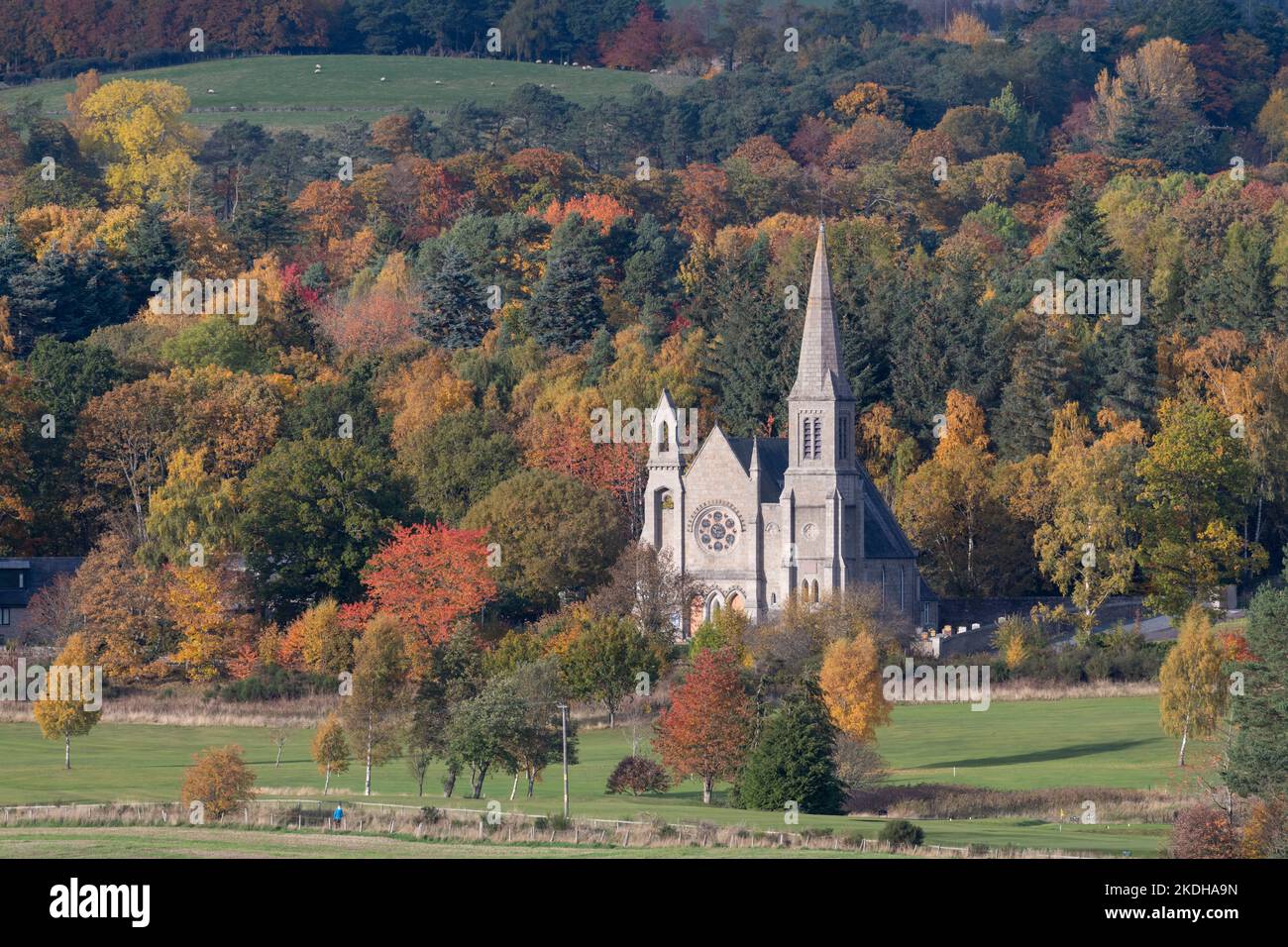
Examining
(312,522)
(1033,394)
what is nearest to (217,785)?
(312,522)

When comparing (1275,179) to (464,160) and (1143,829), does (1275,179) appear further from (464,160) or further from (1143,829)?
(1143,829)

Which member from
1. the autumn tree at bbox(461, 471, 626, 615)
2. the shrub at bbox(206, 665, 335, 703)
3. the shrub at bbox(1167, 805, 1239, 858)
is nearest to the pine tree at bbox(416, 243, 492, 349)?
the autumn tree at bbox(461, 471, 626, 615)

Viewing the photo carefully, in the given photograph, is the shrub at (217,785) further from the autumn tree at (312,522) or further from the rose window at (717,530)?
the rose window at (717,530)

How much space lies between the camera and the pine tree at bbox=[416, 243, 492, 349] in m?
130

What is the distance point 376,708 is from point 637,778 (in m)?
7.39

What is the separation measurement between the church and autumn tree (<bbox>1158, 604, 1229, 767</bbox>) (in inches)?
1029

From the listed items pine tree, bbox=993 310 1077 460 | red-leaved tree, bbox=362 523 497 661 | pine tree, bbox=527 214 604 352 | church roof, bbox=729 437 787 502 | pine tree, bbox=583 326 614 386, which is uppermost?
pine tree, bbox=527 214 604 352

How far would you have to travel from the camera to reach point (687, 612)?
10531 cm

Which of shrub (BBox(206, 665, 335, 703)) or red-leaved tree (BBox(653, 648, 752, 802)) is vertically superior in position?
shrub (BBox(206, 665, 335, 703))

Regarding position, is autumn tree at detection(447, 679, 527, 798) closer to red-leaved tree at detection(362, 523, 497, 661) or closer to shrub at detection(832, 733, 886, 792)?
shrub at detection(832, 733, 886, 792)

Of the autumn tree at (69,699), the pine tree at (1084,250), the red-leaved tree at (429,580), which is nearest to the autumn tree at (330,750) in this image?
the autumn tree at (69,699)

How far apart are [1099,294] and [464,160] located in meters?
61.5

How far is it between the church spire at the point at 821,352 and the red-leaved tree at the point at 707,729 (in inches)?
1423

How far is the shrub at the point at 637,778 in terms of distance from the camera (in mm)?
70875
